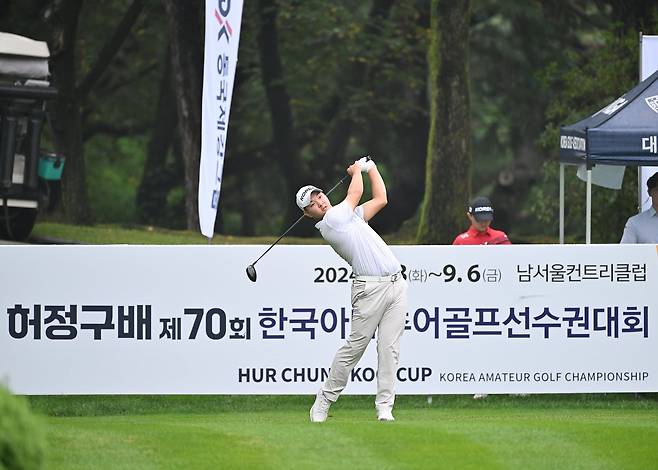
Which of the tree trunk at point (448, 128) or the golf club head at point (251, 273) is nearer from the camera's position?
the golf club head at point (251, 273)

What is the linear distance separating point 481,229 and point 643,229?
1.41 metres

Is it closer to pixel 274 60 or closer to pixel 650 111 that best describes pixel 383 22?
pixel 274 60

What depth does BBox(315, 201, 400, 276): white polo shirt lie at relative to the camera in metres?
10.3

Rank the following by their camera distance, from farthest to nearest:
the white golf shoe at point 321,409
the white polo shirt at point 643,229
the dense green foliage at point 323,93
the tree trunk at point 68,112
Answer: the dense green foliage at point 323,93 → the tree trunk at point 68,112 → the white polo shirt at point 643,229 → the white golf shoe at point 321,409

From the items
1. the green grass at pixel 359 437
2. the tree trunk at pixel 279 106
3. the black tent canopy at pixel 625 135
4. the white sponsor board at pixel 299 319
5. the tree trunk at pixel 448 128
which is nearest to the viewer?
the green grass at pixel 359 437

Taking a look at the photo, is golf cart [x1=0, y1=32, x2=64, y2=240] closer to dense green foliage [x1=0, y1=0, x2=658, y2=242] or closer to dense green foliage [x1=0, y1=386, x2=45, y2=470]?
dense green foliage [x1=0, y1=0, x2=658, y2=242]

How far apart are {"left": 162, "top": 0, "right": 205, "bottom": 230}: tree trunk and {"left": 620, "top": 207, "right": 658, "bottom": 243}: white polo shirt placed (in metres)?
14.3

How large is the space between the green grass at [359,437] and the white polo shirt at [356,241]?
1115 millimetres

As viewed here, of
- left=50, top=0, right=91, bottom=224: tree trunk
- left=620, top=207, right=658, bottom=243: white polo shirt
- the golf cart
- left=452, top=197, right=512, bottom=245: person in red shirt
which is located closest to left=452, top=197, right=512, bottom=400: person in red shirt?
left=452, top=197, right=512, bottom=245: person in red shirt

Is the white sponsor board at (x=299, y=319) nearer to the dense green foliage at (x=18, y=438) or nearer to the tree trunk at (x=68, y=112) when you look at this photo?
the dense green foliage at (x=18, y=438)

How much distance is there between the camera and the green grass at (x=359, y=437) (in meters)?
8.90

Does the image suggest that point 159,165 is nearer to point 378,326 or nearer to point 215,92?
point 215,92

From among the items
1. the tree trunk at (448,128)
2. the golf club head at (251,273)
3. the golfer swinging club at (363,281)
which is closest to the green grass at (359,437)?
the golfer swinging club at (363,281)

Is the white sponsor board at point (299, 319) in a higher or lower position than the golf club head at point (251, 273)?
lower
